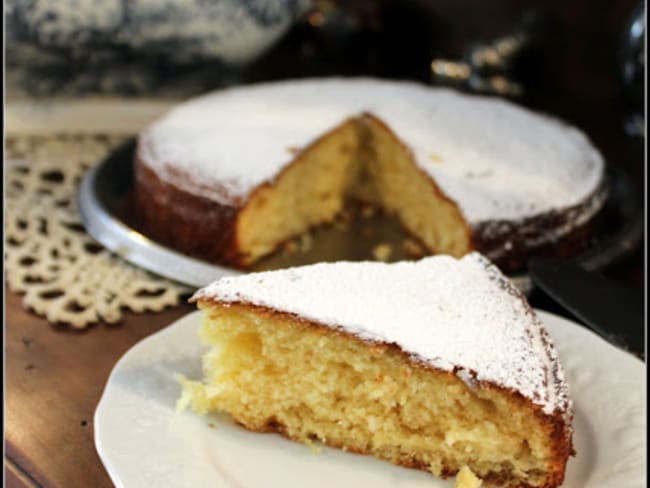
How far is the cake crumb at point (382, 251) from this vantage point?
246 centimetres

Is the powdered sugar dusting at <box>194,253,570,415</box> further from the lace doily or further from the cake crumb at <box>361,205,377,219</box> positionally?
the cake crumb at <box>361,205,377,219</box>

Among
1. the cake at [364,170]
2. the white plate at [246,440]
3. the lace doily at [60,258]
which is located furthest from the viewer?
the cake at [364,170]

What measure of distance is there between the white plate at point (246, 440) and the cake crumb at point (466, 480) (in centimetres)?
3

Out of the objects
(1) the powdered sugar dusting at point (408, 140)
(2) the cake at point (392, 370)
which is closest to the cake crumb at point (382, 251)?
(1) the powdered sugar dusting at point (408, 140)

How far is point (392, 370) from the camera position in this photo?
5.34 ft

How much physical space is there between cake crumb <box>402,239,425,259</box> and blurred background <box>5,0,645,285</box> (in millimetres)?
526

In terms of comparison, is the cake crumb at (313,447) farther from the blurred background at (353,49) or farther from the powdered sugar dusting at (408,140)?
the blurred background at (353,49)

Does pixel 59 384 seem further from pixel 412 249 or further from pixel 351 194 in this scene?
pixel 351 194

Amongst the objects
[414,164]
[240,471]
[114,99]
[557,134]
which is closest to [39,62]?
[114,99]

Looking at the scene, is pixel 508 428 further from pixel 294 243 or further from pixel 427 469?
pixel 294 243

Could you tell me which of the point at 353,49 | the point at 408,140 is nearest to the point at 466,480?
the point at 408,140

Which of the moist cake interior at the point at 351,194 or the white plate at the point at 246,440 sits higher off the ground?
the white plate at the point at 246,440

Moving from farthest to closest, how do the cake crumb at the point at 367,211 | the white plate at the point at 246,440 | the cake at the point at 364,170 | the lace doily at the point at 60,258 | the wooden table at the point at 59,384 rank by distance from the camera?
1. the cake crumb at the point at 367,211
2. the cake at the point at 364,170
3. the lace doily at the point at 60,258
4. the wooden table at the point at 59,384
5. the white plate at the point at 246,440

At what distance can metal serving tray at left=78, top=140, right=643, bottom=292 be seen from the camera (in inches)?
86.4
